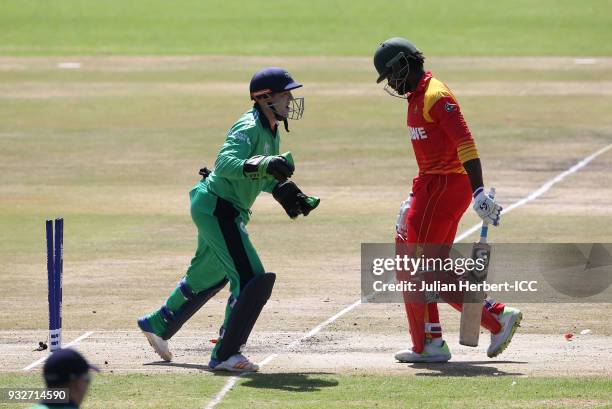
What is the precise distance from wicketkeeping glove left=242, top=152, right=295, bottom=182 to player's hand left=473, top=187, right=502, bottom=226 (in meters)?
1.40

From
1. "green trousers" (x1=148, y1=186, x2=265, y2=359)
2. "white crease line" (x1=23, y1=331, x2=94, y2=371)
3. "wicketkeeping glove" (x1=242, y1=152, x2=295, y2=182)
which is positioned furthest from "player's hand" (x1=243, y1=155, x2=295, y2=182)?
"white crease line" (x1=23, y1=331, x2=94, y2=371)

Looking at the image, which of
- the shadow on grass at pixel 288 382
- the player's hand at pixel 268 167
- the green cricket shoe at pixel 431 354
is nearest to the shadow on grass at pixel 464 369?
the green cricket shoe at pixel 431 354

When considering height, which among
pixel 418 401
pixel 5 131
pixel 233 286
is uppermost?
pixel 5 131

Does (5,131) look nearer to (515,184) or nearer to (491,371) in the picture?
(515,184)

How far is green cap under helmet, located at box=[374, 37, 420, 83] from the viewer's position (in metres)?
10.3

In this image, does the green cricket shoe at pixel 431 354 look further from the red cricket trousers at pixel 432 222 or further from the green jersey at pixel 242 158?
the green jersey at pixel 242 158

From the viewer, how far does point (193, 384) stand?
930 cm

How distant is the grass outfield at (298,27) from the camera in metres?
52.9

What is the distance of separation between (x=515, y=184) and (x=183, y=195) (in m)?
5.53

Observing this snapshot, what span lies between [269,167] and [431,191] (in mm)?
1452

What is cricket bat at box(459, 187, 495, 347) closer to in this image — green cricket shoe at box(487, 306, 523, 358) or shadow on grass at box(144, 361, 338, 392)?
green cricket shoe at box(487, 306, 523, 358)

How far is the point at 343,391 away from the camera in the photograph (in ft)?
29.7

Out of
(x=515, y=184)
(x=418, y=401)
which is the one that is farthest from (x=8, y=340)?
(x=515, y=184)

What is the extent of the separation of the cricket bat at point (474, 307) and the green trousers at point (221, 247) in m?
1.56
